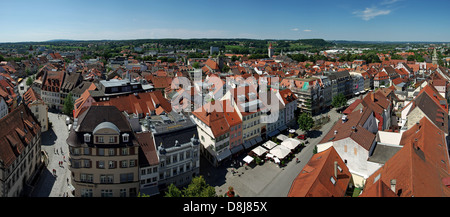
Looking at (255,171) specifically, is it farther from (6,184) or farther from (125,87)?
(125,87)

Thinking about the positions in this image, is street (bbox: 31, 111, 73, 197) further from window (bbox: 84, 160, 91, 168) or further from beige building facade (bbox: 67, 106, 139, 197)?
window (bbox: 84, 160, 91, 168)

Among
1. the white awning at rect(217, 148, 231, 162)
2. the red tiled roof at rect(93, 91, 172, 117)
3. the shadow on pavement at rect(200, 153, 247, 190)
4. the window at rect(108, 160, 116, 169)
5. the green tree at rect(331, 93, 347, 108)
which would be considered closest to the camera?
the window at rect(108, 160, 116, 169)

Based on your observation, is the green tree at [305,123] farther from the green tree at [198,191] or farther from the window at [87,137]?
the window at [87,137]

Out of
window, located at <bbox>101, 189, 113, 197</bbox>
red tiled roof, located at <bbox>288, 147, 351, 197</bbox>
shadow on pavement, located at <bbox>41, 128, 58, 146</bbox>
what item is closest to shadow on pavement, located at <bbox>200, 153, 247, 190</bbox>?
window, located at <bbox>101, 189, 113, 197</bbox>

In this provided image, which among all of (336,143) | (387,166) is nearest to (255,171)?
(336,143)

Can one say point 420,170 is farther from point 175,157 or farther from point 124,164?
point 124,164

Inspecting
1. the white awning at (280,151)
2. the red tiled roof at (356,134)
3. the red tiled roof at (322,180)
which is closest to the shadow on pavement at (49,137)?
the white awning at (280,151)

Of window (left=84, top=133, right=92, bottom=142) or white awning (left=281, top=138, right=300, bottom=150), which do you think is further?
white awning (left=281, top=138, right=300, bottom=150)
